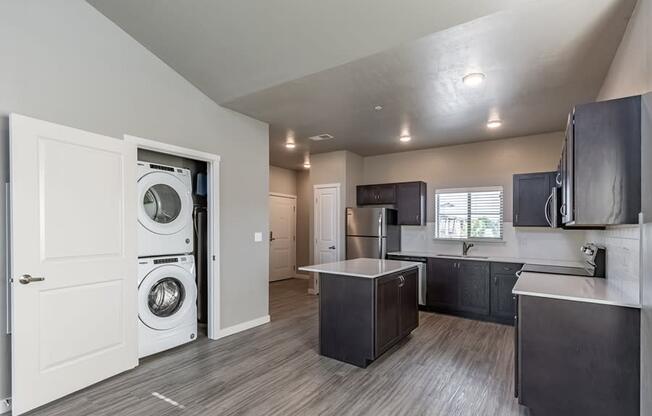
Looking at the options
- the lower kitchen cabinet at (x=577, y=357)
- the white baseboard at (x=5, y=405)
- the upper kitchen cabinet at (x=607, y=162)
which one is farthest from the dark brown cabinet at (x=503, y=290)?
the white baseboard at (x=5, y=405)

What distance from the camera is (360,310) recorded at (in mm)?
3119

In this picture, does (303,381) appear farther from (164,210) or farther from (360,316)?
(164,210)

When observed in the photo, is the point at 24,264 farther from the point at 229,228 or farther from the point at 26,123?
the point at 229,228

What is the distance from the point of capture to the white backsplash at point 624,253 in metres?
2.06

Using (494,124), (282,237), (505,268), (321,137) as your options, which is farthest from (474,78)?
(282,237)

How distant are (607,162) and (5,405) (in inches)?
172

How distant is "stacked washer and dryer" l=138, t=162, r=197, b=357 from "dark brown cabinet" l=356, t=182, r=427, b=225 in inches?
135

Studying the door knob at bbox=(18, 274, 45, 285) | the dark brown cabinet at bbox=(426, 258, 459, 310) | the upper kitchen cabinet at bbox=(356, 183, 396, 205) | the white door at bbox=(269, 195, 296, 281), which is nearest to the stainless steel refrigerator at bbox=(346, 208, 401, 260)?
the upper kitchen cabinet at bbox=(356, 183, 396, 205)

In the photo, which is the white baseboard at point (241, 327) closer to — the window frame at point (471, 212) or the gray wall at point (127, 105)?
the gray wall at point (127, 105)

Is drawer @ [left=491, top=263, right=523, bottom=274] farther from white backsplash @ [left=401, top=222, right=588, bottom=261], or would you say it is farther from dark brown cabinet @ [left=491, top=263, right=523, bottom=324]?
white backsplash @ [left=401, top=222, right=588, bottom=261]

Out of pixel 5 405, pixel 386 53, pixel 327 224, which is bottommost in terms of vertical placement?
pixel 5 405

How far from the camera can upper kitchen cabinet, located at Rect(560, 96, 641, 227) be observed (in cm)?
187

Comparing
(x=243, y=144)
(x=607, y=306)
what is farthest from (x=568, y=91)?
(x=243, y=144)

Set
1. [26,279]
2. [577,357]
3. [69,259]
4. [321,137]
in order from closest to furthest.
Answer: [577,357]
[26,279]
[69,259]
[321,137]
